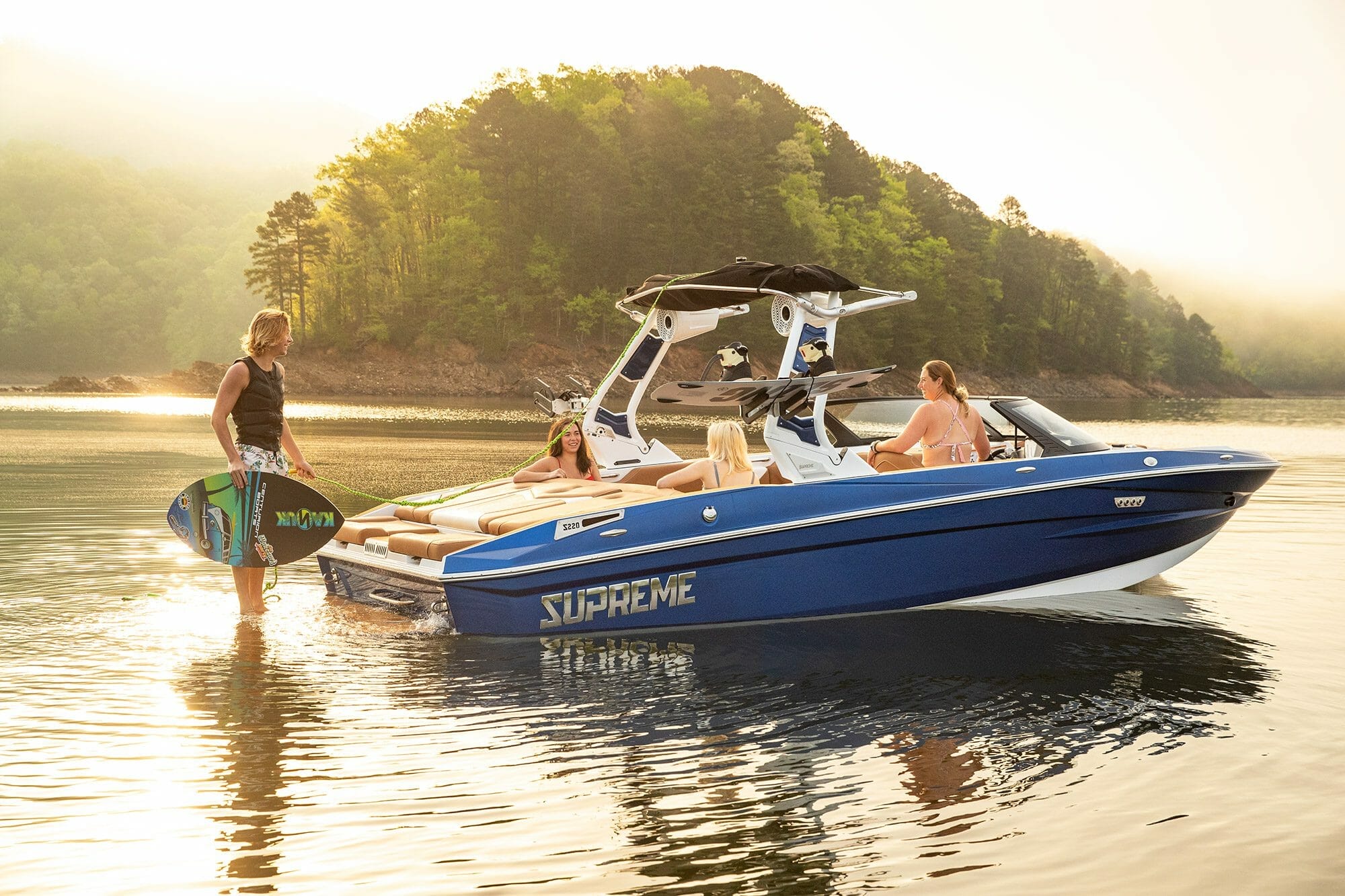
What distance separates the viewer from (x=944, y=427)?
31.7 feet

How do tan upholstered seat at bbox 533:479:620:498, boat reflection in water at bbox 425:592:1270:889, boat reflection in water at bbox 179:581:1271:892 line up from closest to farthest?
boat reflection in water at bbox 179:581:1271:892 → boat reflection in water at bbox 425:592:1270:889 → tan upholstered seat at bbox 533:479:620:498

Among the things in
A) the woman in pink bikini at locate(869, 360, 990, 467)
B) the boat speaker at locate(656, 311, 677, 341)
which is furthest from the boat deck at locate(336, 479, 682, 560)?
the woman in pink bikini at locate(869, 360, 990, 467)

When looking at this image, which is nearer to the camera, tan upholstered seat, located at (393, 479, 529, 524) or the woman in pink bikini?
the woman in pink bikini

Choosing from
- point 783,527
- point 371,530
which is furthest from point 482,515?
point 783,527

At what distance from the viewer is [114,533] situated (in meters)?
13.1

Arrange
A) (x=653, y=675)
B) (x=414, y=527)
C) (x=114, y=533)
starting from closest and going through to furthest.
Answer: (x=653, y=675) < (x=414, y=527) < (x=114, y=533)

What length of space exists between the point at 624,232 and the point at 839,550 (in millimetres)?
79909

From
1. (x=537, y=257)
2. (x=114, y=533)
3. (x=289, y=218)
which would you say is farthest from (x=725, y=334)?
(x=114, y=533)

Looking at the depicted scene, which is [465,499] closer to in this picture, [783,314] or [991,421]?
[783,314]

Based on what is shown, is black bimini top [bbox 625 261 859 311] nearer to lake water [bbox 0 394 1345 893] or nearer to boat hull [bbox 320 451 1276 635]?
boat hull [bbox 320 451 1276 635]

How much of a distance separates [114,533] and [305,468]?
19.2 feet

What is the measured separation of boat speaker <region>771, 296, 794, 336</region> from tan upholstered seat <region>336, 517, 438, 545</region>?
3392mm

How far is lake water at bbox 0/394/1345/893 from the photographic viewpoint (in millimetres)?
4680

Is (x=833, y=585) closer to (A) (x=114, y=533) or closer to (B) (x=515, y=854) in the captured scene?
(B) (x=515, y=854)
